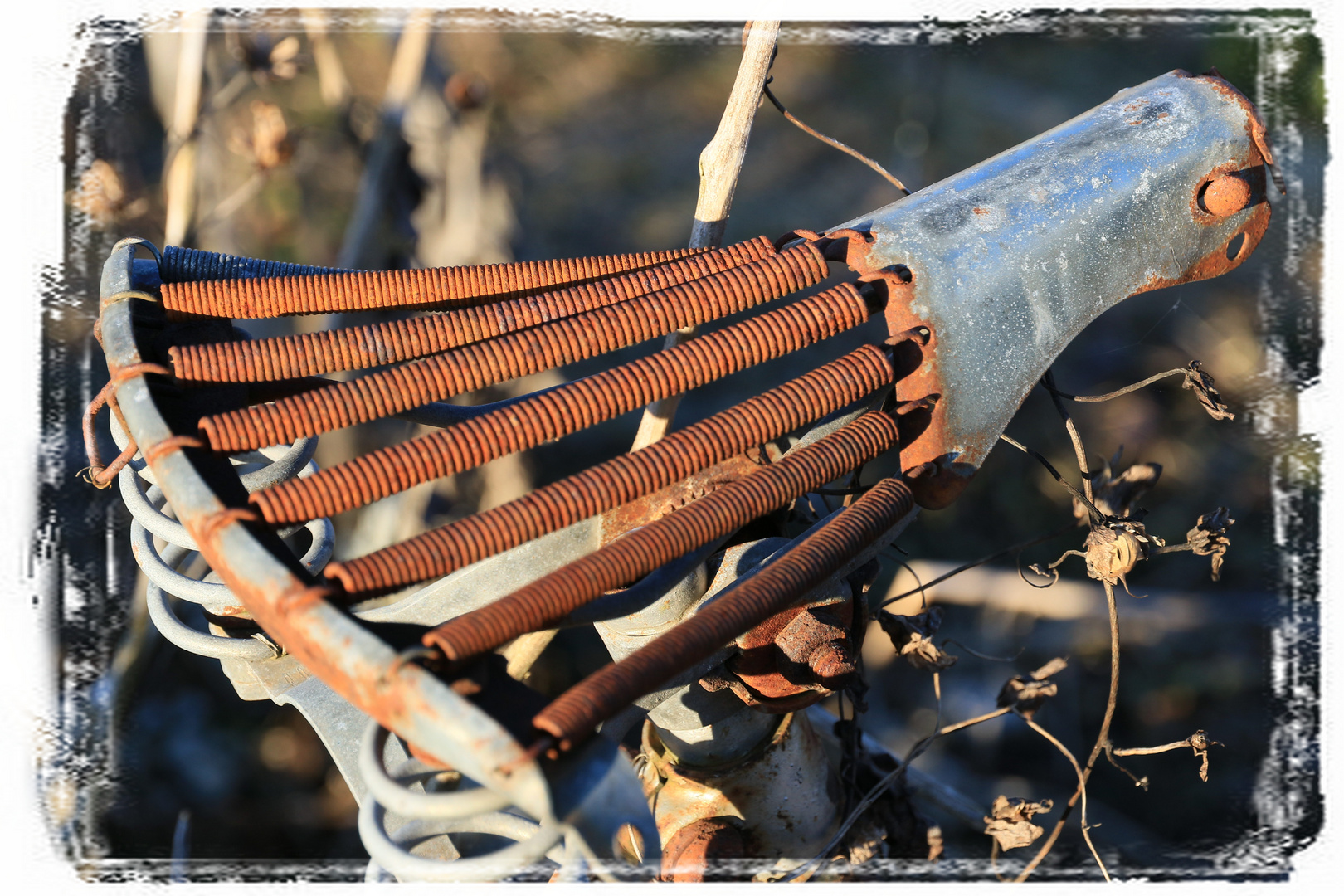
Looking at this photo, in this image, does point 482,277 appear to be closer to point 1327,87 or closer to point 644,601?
point 644,601

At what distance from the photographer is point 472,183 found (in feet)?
12.5

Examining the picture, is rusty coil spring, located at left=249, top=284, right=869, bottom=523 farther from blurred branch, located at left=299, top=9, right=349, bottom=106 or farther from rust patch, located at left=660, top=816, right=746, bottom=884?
blurred branch, located at left=299, top=9, right=349, bottom=106

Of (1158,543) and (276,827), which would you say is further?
(276,827)

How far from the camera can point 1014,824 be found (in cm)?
192

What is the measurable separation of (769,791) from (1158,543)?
80cm

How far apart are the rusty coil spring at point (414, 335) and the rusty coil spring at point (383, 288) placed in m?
0.04

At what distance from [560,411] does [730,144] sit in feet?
2.14

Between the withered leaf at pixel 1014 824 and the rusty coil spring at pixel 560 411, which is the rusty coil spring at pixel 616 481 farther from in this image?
the withered leaf at pixel 1014 824

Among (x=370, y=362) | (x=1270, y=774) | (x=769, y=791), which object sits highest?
(x=370, y=362)

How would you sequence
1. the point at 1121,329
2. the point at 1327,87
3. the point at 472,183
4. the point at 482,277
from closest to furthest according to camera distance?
1. the point at 482,277
2. the point at 1327,87
3. the point at 472,183
4. the point at 1121,329

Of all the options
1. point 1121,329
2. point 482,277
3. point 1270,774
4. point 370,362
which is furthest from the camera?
point 1121,329

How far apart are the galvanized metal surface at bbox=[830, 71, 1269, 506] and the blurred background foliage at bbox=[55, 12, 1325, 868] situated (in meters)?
0.87

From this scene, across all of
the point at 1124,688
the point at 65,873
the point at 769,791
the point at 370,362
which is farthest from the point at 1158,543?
the point at 1124,688

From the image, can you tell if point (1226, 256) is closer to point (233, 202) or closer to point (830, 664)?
point (830, 664)
